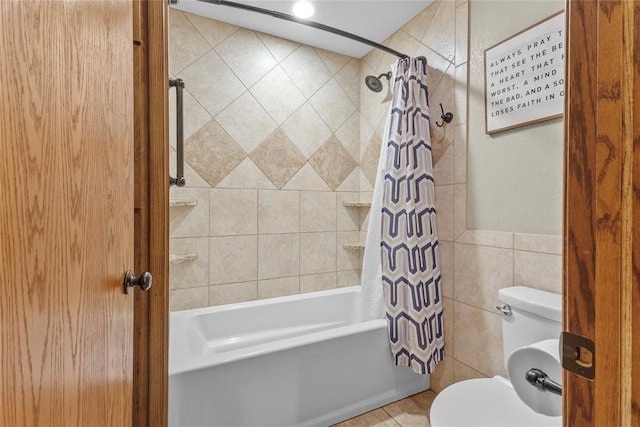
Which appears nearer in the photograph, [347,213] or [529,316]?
[529,316]

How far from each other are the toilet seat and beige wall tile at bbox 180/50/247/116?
6.74 feet

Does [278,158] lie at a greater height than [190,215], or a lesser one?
greater

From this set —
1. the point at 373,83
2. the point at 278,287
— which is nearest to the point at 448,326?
the point at 278,287

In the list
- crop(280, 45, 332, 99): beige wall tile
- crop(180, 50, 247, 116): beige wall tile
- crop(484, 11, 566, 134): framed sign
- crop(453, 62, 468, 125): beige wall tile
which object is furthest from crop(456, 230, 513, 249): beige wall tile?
crop(180, 50, 247, 116): beige wall tile

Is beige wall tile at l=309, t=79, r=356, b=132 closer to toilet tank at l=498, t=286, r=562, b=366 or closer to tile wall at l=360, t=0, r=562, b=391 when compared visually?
tile wall at l=360, t=0, r=562, b=391

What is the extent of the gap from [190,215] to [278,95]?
3.52ft

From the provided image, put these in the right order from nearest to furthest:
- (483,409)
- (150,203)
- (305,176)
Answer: (150,203) → (483,409) → (305,176)

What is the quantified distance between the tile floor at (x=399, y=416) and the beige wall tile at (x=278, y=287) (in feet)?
3.09

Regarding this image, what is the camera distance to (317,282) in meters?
2.46

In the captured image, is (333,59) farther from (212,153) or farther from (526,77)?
(526,77)

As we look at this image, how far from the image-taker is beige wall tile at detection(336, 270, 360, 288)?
2555 mm

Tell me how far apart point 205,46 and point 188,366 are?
193 centimetres

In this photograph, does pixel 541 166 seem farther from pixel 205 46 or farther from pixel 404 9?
pixel 205 46

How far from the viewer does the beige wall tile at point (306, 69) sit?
7.71ft
